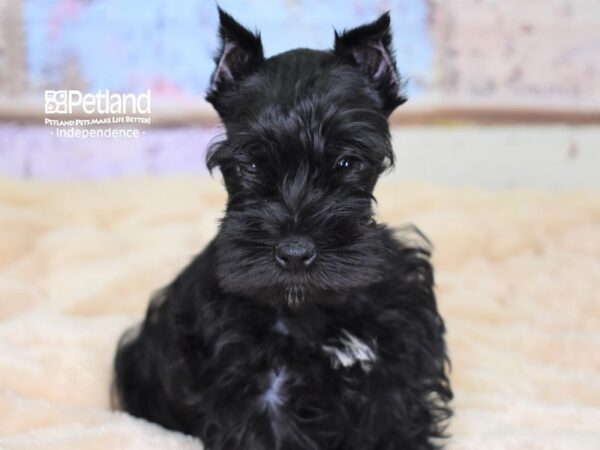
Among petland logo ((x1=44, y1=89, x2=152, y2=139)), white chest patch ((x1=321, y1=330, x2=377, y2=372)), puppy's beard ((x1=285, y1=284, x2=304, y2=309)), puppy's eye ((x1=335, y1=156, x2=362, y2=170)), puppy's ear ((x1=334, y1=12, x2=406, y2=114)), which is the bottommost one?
white chest patch ((x1=321, y1=330, x2=377, y2=372))

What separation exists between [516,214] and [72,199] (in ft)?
7.32

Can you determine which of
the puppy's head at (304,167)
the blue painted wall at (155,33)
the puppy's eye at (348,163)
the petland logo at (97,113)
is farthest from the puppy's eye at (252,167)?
the blue painted wall at (155,33)

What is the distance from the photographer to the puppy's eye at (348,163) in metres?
2.02

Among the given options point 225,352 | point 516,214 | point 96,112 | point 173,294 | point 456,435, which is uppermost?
point 96,112

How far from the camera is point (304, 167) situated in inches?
77.7

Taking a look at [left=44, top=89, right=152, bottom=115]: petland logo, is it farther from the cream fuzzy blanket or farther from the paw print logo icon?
the cream fuzzy blanket

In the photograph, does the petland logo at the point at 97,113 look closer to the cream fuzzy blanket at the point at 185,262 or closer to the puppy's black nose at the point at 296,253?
the cream fuzzy blanket at the point at 185,262

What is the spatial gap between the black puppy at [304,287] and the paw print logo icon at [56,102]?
7.70 ft

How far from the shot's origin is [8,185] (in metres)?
4.09

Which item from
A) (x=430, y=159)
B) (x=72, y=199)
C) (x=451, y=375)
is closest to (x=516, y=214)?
(x=430, y=159)

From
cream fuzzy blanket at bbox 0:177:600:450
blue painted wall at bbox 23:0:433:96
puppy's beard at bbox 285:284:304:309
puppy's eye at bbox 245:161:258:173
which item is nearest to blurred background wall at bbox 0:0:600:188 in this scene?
blue painted wall at bbox 23:0:433:96

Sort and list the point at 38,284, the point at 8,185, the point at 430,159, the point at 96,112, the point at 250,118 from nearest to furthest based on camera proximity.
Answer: the point at 250,118 → the point at 38,284 → the point at 8,185 → the point at 96,112 → the point at 430,159

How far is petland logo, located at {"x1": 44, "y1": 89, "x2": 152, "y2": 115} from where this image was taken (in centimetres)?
436

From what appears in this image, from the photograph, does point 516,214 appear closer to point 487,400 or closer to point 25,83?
point 487,400
